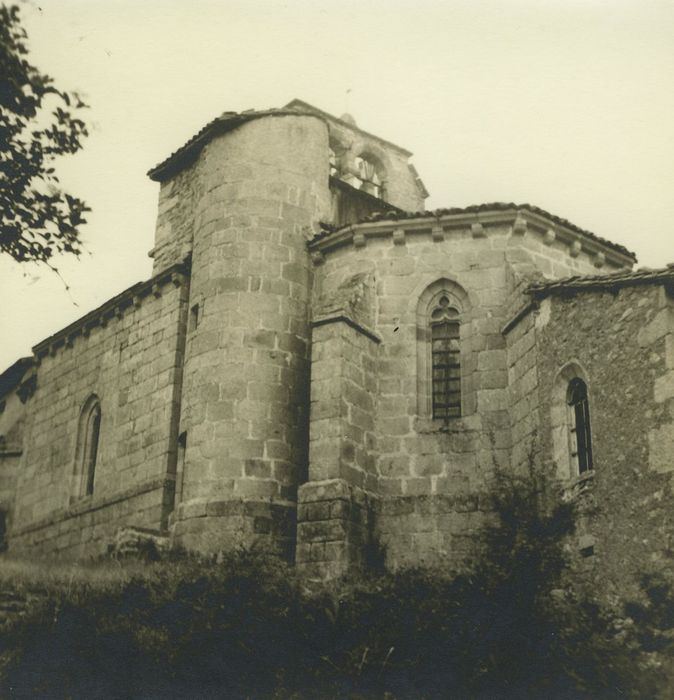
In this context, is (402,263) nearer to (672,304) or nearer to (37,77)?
(672,304)

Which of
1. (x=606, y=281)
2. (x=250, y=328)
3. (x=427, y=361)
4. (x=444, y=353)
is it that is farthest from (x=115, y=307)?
(x=606, y=281)

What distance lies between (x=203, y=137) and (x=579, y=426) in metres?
→ 9.53

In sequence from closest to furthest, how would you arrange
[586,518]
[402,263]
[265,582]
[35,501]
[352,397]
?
1. [586,518]
2. [265,582]
3. [352,397]
4. [402,263]
5. [35,501]

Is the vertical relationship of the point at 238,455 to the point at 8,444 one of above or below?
below

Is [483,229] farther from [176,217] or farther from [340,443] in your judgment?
[176,217]

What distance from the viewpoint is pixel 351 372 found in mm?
16375

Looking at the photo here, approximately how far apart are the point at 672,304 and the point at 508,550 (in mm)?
3825

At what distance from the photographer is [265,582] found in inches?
555

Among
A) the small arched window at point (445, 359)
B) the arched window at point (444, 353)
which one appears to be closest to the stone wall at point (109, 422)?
the arched window at point (444, 353)

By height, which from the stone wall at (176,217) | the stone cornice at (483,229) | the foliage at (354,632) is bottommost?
the foliage at (354,632)

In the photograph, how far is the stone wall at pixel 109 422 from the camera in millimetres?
18953

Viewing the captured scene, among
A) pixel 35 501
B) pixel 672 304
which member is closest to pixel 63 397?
pixel 35 501

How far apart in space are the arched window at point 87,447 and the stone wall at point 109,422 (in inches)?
3.9

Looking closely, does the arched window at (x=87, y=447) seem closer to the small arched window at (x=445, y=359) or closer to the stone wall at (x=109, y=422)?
the stone wall at (x=109, y=422)
